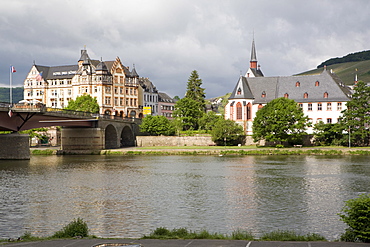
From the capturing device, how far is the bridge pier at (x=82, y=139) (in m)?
95.5

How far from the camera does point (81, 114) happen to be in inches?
3565

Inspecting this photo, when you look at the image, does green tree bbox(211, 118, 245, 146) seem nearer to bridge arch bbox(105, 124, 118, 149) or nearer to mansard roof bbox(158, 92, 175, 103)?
bridge arch bbox(105, 124, 118, 149)

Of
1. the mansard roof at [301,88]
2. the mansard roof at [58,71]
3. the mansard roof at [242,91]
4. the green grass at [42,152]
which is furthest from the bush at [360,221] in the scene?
the mansard roof at [58,71]

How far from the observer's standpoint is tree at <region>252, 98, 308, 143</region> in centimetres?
9300

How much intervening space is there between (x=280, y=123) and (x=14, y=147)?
47.1 m

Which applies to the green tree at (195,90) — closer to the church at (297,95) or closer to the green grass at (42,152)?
the church at (297,95)

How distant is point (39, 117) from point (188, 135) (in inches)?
1594

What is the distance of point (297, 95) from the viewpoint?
118 m

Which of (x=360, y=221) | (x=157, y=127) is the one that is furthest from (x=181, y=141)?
(x=360, y=221)

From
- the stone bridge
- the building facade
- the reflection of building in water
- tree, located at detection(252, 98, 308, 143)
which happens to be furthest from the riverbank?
the building facade

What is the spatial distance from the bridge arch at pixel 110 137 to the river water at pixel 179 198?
1631 inches

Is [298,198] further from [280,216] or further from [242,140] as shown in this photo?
[242,140]

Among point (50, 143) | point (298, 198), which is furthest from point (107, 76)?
point (298, 198)

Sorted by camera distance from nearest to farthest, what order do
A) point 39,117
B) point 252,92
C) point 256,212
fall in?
point 256,212, point 39,117, point 252,92
